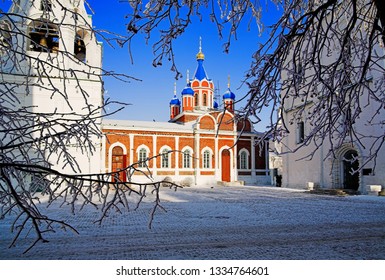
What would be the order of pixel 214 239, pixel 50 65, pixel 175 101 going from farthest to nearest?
pixel 175 101 < pixel 214 239 < pixel 50 65

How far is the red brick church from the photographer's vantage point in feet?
79.3

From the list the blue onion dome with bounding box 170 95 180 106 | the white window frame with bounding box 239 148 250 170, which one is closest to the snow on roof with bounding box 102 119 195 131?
the white window frame with bounding box 239 148 250 170

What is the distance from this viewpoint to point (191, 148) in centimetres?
2627

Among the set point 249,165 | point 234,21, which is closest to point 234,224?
point 234,21

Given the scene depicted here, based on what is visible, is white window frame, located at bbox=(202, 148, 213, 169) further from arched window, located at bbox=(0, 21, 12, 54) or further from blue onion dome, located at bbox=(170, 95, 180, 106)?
arched window, located at bbox=(0, 21, 12, 54)

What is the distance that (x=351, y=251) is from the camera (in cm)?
421

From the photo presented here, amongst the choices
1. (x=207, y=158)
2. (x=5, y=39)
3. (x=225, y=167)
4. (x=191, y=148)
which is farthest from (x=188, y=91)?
(x=5, y=39)

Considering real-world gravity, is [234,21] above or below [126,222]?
above

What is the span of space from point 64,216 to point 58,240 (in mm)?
3049

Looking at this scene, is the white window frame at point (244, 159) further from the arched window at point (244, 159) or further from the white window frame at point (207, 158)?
the white window frame at point (207, 158)

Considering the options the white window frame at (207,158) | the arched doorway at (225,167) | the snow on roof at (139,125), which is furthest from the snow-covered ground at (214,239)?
the arched doorway at (225,167)

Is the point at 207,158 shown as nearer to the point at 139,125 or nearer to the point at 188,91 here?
the point at 139,125

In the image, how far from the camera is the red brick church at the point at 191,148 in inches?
951
